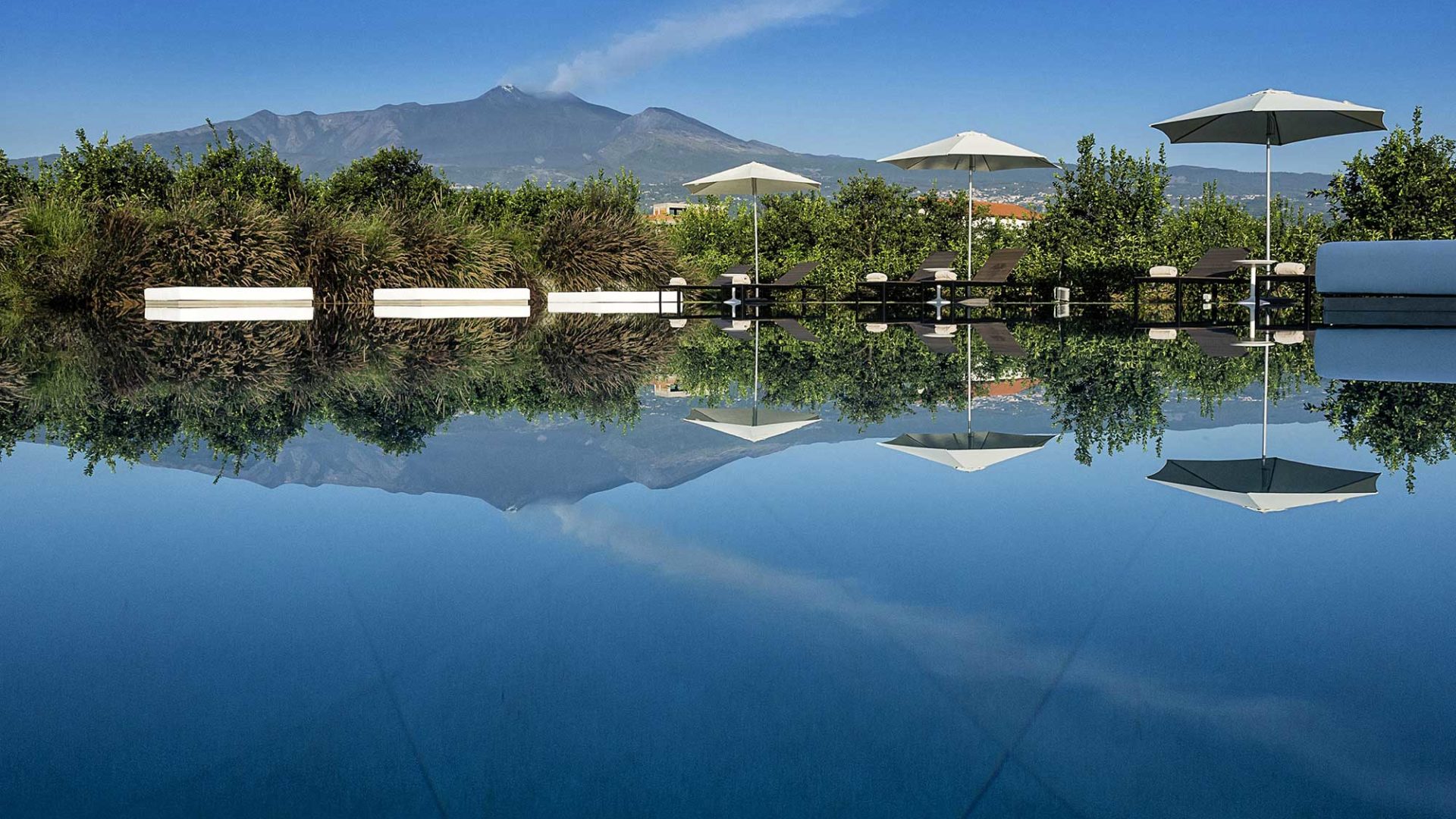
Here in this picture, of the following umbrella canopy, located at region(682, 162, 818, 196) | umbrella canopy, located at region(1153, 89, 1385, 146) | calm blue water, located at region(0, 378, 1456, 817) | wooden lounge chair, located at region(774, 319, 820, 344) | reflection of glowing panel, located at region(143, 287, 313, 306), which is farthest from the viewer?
umbrella canopy, located at region(682, 162, 818, 196)

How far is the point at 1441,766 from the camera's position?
1.52 meters

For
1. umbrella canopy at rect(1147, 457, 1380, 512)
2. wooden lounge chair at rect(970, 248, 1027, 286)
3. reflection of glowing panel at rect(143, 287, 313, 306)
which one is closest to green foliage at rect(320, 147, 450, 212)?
reflection of glowing panel at rect(143, 287, 313, 306)

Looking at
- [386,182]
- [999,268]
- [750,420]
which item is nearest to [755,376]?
[750,420]

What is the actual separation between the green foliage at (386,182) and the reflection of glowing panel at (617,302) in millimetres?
6456

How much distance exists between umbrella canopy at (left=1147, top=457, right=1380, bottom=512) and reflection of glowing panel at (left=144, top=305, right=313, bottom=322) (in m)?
10.2

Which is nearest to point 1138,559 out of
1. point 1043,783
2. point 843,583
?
point 843,583

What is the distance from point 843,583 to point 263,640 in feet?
3.58

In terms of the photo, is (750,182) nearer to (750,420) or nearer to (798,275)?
(798,275)

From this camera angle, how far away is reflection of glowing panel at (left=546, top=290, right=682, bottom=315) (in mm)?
16203

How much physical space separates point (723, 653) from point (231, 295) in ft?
44.2

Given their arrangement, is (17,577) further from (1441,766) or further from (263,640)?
(1441,766)

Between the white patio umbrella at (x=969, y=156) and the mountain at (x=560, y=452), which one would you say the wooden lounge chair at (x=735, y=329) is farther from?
the mountain at (x=560, y=452)

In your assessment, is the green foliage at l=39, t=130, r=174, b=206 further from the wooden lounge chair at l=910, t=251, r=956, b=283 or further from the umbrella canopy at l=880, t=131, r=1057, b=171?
the wooden lounge chair at l=910, t=251, r=956, b=283

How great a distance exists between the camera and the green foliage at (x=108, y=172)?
19.9m
